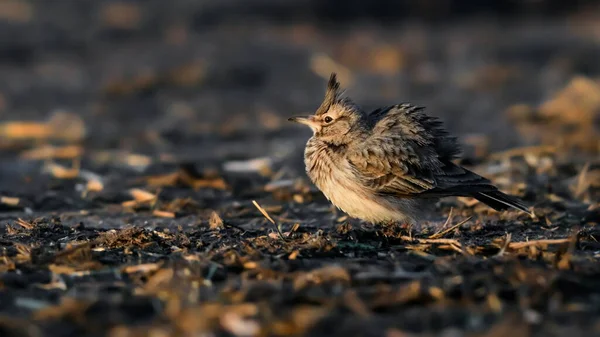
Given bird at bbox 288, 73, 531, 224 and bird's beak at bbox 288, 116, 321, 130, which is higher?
bird's beak at bbox 288, 116, 321, 130

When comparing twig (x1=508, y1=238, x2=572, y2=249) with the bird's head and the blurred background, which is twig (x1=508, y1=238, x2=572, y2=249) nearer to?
the bird's head

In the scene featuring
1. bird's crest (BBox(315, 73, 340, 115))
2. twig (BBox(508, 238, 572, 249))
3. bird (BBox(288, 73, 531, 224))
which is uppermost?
bird's crest (BBox(315, 73, 340, 115))

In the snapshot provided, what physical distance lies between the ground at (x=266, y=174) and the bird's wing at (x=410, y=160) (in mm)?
360

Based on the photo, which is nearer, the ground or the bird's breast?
the ground

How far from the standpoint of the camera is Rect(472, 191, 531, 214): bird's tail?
7859 mm

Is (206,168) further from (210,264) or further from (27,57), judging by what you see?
(27,57)

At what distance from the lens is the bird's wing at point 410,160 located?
801cm

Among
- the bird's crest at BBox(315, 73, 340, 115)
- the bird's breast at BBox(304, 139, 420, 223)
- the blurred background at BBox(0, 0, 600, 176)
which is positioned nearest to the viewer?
the bird's breast at BBox(304, 139, 420, 223)

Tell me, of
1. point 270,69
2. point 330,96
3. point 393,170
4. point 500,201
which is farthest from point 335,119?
point 270,69

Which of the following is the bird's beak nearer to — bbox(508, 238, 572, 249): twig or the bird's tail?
the bird's tail

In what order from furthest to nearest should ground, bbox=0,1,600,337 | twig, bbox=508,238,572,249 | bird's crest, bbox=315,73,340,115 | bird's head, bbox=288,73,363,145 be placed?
bird's crest, bbox=315,73,340,115 < bird's head, bbox=288,73,363,145 < twig, bbox=508,238,572,249 < ground, bbox=0,1,600,337

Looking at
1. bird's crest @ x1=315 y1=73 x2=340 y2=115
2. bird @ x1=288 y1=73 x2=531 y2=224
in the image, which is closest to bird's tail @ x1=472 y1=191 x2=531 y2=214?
bird @ x1=288 y1=73 x2=531 y2=224

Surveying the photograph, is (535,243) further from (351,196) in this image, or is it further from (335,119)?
(335,119)

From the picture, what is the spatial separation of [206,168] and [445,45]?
1066 cm
